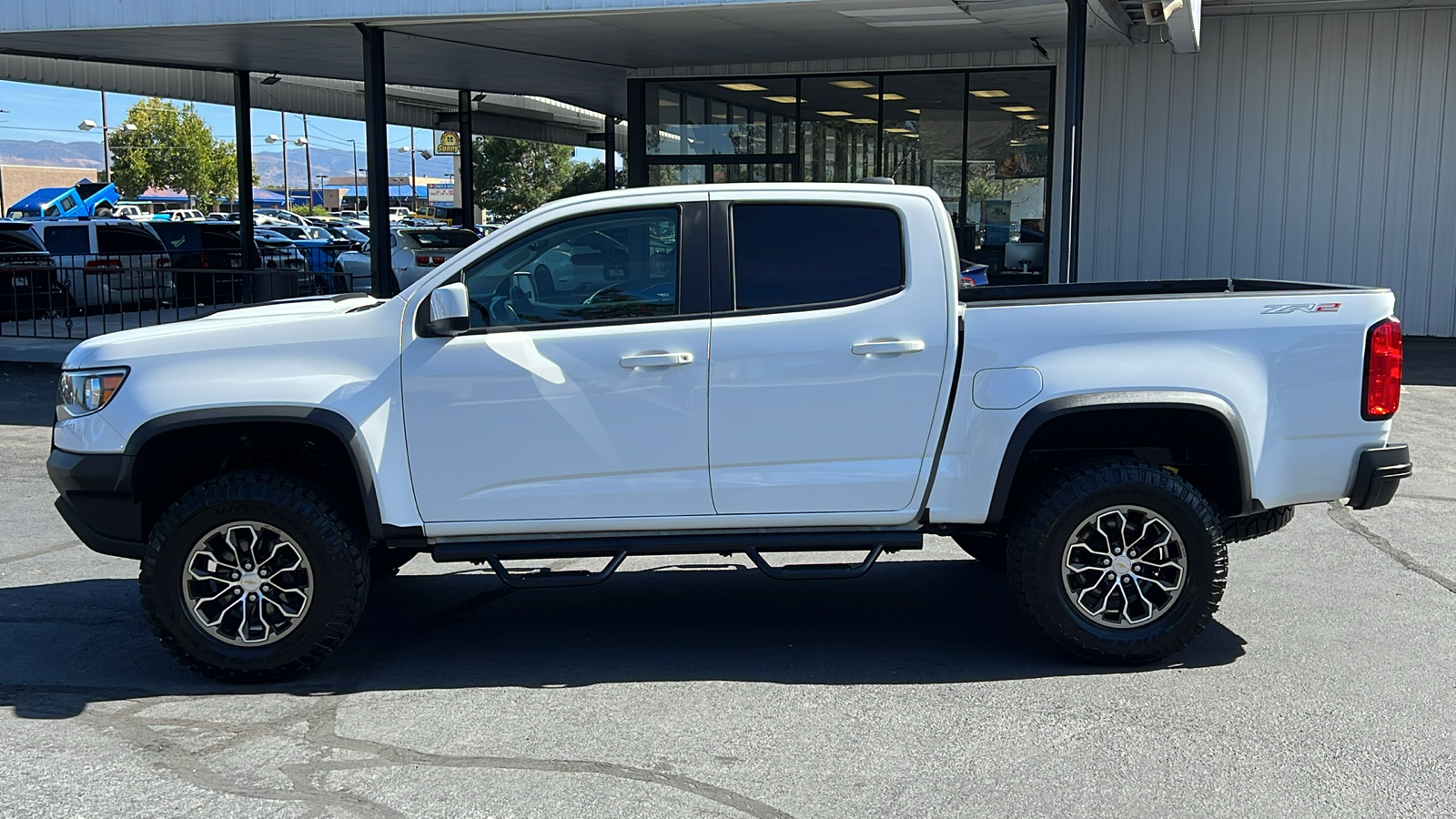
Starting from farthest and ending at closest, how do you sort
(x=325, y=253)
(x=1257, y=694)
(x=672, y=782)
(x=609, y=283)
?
(x=325, y=253) < (x=609, y=283) < (x=1257, y=694) < (x=672, y=782)

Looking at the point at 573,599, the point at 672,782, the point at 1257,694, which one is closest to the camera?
the point at 672,782

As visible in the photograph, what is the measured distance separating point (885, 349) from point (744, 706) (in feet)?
4.91

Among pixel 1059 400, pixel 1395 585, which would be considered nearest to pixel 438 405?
pixel 1059 400

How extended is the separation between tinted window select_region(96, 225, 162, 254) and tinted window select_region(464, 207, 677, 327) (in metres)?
19.6

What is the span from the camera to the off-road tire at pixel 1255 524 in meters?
5.82

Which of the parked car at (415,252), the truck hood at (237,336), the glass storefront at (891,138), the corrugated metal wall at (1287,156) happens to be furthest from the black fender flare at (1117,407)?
the parked car at (415,252)

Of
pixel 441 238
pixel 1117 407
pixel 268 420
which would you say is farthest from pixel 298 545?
pixel 441 238

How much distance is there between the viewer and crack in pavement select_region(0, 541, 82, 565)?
24.6 ft

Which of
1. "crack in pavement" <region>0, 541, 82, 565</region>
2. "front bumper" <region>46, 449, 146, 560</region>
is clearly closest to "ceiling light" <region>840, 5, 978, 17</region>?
"crack in pavement" <region>0, 541, 82, 565</region>

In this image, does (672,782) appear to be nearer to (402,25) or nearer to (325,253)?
(402,25)

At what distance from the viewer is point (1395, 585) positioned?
6812 mm

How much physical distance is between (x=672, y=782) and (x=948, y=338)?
2.11 m

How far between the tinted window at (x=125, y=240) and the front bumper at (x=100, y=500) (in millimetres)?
19032

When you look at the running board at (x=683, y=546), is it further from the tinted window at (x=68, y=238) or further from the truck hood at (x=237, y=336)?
the tinted window at (x=68, y=238)
